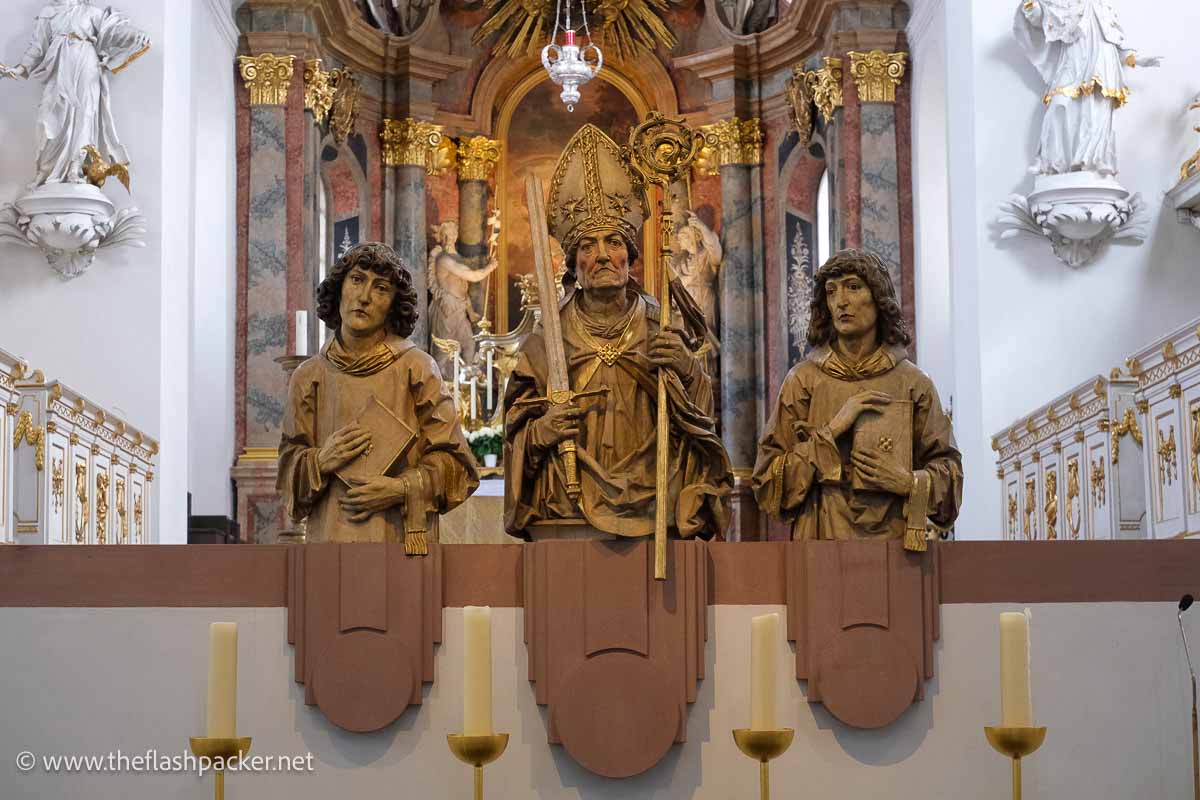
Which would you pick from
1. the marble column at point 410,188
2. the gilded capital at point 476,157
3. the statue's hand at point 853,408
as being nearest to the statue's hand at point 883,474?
the statue's hand at point 853,408

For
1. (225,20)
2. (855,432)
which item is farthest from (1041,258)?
(855,432)

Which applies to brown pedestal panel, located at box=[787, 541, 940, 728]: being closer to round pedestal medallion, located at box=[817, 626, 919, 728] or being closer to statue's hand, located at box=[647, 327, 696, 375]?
round pedestal medallion, located at box=[817, 626, 919, 728]

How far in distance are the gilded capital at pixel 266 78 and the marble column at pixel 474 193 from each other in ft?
13.1

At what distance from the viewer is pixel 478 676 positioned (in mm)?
3721

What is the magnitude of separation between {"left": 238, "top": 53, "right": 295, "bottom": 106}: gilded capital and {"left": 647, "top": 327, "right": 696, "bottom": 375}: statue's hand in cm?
1203

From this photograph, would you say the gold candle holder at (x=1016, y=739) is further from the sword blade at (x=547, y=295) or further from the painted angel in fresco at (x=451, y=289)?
the painted angel in fresco at (x=451, y=289)

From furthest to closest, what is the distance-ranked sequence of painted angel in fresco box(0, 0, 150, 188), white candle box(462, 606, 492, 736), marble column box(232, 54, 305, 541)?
marble column box(232, 54, 305, 541) → painted angel in fresco box(0, 0, 150, 188) → white candle box(462, 606, 492, 736)

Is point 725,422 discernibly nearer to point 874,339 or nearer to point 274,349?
point 274,349

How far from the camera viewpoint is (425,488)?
5.64 metres

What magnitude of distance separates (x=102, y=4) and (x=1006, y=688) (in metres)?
11.4

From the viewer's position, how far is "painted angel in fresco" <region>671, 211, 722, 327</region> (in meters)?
19.8

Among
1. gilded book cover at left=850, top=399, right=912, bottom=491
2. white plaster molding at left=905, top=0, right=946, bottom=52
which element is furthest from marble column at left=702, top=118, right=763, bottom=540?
gilded book cover at left=850, top=399, right=912, bottom=491

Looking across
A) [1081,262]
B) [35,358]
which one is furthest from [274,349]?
[1081,262]

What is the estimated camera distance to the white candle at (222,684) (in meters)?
3.70
